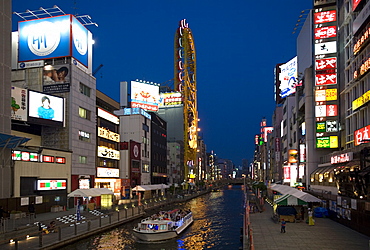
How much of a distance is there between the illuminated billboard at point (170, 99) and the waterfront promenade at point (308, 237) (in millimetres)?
126516

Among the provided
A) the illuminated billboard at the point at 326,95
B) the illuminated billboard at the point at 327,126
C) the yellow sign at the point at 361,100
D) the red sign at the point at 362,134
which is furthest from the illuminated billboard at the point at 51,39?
the red sign at the point at 362,134

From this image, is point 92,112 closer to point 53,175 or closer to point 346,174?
point 53,175

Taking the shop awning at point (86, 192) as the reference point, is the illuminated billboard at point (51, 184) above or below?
above

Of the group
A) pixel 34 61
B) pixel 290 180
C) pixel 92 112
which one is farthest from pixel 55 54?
pixel 290 180

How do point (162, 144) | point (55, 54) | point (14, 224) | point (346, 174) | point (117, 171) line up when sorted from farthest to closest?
point (162, 144) → point (117, 171) → point (55, 54) → point (346, 174) → point (14, 224)

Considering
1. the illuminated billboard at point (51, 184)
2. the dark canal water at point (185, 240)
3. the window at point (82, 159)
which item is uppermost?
the window at point (82, 159)

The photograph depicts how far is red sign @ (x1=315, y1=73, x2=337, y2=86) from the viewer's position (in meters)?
60.1

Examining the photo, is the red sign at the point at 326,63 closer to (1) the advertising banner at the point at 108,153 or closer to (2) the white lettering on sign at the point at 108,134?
(2) the white lettering on sign at the point at 108,134

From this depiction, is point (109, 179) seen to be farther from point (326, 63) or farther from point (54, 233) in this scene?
point (326, 63)

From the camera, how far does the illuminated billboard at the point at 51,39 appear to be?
62750 millimetres

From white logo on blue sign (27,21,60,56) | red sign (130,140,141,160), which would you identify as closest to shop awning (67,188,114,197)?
white logo on blue sign (27,21,60,56)

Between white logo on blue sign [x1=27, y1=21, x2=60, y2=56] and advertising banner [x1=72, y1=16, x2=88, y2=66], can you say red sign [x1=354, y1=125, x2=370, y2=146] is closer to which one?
advertising banner [x1=72, y1=16, x2=88, y2=66]

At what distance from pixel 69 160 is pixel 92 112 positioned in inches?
516

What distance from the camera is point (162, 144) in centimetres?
12019
